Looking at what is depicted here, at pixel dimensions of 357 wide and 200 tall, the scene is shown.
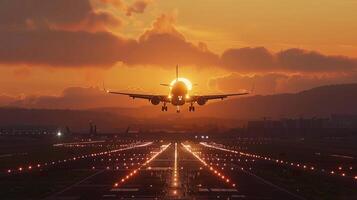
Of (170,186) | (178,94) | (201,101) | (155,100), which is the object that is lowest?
(170,186)

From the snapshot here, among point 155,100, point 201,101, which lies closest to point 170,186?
Result: point 201,101

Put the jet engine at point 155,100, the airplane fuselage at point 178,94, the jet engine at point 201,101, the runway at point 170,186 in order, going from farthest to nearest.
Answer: the jet engine at point 155,100, the airplane fuselage at point 178,94, the jet engine at point 201,101, the runway at point 170,186

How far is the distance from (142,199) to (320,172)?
34.8m

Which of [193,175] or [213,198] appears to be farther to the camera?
[193,175]

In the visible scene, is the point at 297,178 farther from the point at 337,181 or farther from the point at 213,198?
the point at 213,198

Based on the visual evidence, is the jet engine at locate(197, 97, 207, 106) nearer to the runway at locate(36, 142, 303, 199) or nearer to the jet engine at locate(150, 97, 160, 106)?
the jet engine at locate(150, 97, 160, 106)

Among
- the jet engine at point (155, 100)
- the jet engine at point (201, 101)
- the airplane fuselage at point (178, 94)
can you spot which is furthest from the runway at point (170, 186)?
the jet engine at point (155, 100)

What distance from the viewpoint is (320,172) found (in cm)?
7525

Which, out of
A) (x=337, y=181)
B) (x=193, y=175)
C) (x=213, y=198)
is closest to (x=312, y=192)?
(x=213, y=198)

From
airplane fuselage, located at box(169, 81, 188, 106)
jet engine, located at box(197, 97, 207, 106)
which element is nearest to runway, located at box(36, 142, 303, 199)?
jet engine, located at box(197, 97, 207, 106)

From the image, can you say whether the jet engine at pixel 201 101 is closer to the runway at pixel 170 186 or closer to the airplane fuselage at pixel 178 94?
the airplane fuselage at pixel 178 94

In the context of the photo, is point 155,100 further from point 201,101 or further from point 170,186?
point 170,186

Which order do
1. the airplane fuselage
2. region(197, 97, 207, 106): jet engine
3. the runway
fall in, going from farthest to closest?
the airplane fuselage < region(197, 97, 207, 106): jet engine < the runway

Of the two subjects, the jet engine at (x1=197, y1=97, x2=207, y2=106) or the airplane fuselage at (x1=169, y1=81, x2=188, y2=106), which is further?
the airplane fuselage at (x1=169, y1=81, x2=188, y2=106)
